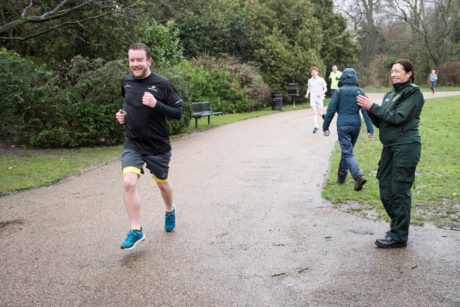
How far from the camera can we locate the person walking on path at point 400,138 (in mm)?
4824

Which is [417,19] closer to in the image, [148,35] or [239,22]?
[239,22]

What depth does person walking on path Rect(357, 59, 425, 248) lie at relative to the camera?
482 centimetres

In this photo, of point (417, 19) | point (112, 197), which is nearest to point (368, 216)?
point (112, 197)

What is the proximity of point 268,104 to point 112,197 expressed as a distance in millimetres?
19318

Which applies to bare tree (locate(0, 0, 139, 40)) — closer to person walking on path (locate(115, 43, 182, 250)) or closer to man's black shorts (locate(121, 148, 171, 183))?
person walking on path (locate(115, 43, 182, 250))

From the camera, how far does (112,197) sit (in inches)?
293

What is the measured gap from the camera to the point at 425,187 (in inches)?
293

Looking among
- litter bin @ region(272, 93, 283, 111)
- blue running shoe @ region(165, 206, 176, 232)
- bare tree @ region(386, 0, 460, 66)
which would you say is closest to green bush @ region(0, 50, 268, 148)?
blue running shoe @ region(165, 206, 176, 232)

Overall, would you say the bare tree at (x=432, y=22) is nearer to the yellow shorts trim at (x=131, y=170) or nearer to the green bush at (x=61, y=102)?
the green bush at (x=61, y=102)

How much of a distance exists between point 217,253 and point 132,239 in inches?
32.5

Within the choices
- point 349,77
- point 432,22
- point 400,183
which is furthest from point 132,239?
point 432,22

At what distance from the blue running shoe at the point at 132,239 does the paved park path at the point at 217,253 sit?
10 centimetres

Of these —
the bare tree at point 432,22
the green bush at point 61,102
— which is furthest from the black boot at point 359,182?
the bare tree at point 432,22

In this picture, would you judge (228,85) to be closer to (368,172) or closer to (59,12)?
(59,12)
